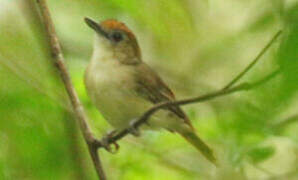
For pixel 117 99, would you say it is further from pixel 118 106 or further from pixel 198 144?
pixel 198 144

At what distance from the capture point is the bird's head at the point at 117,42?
372 centimetres

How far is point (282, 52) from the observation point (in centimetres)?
95

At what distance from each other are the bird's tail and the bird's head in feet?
1.97

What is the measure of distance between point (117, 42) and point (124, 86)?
0.57m

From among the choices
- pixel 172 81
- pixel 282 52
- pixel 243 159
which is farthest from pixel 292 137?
pixel 282 52

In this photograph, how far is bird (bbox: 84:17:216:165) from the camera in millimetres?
3277

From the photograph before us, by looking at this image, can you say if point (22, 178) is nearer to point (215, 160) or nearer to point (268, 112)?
point (215, 160)

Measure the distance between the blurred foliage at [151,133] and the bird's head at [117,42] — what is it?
0.36ft

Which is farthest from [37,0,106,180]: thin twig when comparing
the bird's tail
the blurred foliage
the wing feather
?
the bird's tail

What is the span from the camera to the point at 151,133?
338cm

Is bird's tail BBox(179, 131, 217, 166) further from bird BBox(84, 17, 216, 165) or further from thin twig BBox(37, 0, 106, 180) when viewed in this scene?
thin twig BBox(37, 0, 106, 180)

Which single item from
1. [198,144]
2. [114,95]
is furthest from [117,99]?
[198,144]

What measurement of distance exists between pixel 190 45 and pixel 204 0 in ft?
8.90

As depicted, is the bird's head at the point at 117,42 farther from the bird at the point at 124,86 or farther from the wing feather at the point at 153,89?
the wing feather at the point at 153,89
